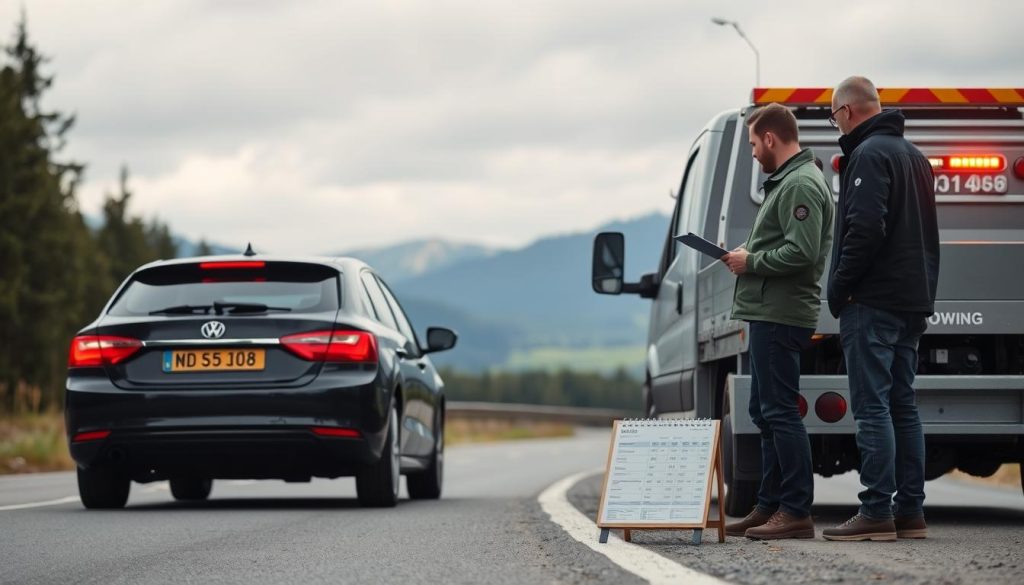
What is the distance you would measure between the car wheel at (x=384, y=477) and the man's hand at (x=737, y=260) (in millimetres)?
3363

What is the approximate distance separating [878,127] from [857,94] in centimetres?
20

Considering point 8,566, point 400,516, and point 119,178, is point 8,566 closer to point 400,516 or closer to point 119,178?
point 400,516

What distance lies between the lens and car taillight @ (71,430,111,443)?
32.2 ft

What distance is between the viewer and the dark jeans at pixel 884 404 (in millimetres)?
7199

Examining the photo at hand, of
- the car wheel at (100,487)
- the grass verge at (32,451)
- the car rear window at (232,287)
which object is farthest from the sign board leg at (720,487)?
the grass verge at (32,451)

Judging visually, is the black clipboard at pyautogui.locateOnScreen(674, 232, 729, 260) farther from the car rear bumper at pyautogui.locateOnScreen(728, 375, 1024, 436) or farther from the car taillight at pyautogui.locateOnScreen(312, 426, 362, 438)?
the car taillight at pyautogui.locateOnScreen(312, 426, 362, 438)

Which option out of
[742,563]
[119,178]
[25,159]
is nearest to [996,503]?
[742,563]

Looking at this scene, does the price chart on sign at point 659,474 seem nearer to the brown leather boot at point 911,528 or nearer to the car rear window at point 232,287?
the brown leather boot at point 911,528

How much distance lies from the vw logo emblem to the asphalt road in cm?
109

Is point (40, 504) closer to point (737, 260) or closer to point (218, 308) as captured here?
point (218, 308)

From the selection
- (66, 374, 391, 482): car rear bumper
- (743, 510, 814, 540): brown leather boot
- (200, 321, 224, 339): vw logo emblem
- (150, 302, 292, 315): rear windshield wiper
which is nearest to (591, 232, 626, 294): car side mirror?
(66, 374, 391, 482): car rear bumper

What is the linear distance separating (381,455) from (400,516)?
65 cm

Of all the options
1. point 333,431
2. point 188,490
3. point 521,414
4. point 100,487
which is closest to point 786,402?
point 333,431

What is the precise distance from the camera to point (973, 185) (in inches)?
358
